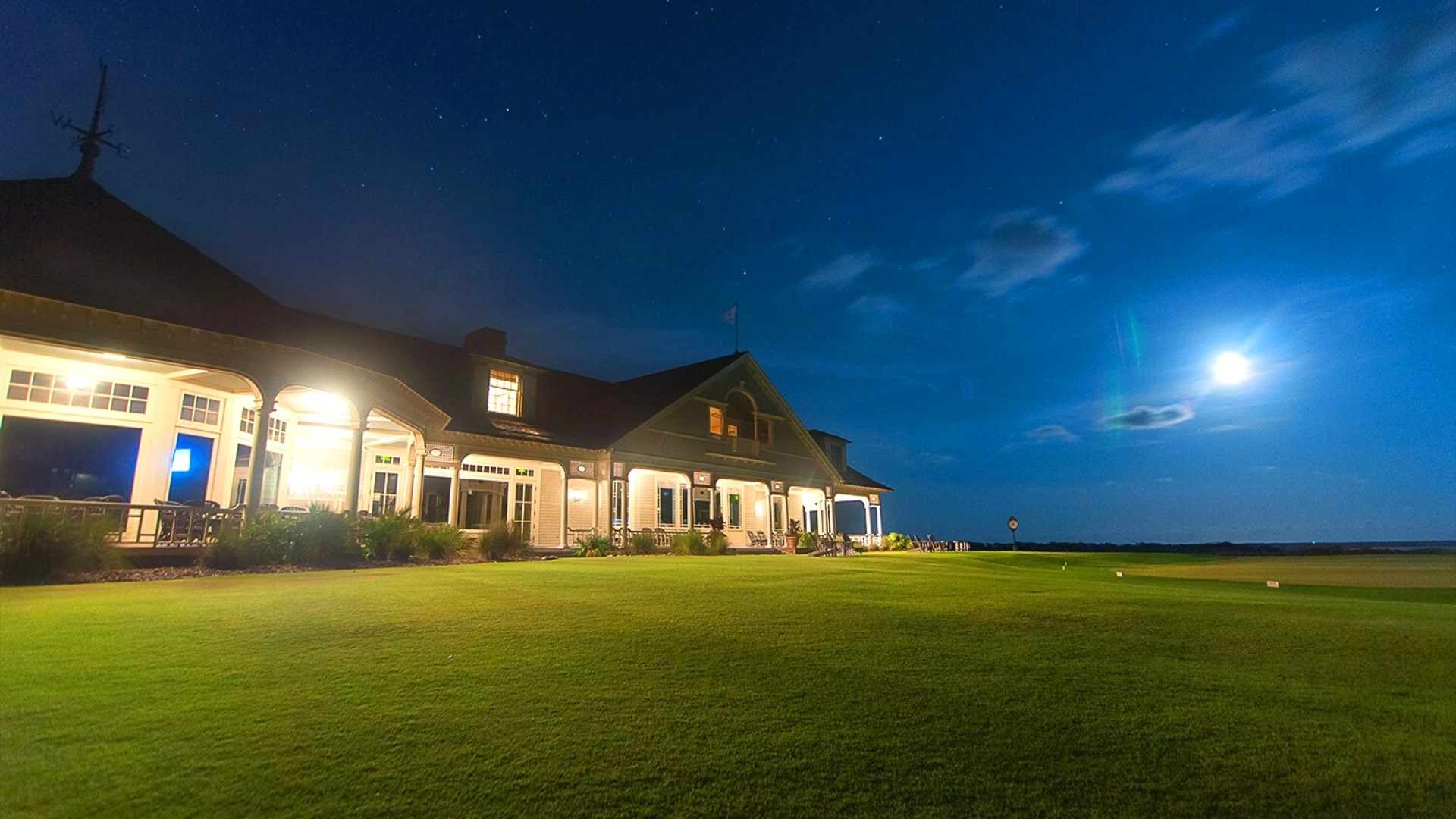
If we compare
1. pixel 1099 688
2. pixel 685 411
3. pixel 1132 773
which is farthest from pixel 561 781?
pixel 685 411

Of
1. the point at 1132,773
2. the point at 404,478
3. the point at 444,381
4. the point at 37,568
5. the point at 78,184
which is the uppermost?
the point at 78,184

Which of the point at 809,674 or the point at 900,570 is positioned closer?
the point at 809,674

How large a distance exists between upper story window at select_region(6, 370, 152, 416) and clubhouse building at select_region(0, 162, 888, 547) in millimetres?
30

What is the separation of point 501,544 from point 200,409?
726cm

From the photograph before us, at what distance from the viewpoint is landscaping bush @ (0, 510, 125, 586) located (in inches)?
341

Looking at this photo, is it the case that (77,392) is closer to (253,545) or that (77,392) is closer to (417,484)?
(253,545)

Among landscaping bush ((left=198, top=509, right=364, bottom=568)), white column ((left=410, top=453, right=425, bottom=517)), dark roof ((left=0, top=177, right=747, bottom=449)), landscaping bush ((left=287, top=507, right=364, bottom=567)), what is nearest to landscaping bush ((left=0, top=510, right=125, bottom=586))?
landscaping bush ((left=198, top=509, right=364, bottom=568))

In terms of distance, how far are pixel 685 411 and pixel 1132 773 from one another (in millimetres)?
23529

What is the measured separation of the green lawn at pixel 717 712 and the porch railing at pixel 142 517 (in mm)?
5832

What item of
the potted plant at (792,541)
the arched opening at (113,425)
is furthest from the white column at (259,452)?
the potted plant at (792,541)

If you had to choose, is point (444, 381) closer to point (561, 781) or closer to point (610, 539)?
point (610, 539)

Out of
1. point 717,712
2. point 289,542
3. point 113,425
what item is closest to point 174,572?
point 289,542

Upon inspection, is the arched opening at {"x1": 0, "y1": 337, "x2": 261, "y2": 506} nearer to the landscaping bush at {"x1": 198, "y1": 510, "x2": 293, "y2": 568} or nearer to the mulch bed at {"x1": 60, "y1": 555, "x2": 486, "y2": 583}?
the landscaping bush at {"x1": 198, "y1": 510, "x2": 293, "y2": 568}

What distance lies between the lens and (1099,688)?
3.80m
